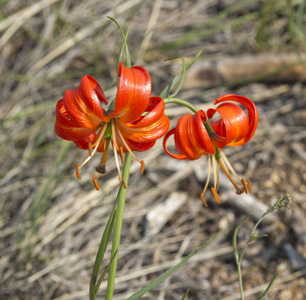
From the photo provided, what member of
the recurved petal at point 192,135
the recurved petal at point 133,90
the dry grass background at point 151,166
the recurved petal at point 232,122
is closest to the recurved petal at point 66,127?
the recurved petal at point 133,90

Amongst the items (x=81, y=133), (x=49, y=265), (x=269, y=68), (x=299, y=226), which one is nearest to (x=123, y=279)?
(x=49, y=265)

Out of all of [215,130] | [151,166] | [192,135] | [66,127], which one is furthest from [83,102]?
[151,166]

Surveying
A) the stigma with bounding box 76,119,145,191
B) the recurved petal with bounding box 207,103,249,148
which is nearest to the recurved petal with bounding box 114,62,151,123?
the stigma with bounding box 76,119,145,191

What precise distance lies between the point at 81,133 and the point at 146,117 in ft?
0.59

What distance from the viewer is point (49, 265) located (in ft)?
7.22

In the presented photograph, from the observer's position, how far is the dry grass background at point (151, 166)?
2.21 meters

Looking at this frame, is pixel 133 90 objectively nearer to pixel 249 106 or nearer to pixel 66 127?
pixel 66 127

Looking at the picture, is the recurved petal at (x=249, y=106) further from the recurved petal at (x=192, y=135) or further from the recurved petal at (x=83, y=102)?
the recurved petal at (x=83, y=102)

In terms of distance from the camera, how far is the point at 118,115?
3.64 feet

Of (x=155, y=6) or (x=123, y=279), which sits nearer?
(x=123, y=279)

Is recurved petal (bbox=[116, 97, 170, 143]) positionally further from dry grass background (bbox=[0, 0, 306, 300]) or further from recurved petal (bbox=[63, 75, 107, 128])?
dry grass background (bbox=[0, 0, 306, 300])

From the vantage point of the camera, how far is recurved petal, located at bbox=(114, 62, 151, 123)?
1022 millimetres

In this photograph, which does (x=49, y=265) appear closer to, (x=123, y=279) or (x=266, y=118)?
(x=123, y=279)

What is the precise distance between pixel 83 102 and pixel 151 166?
1.63 m
